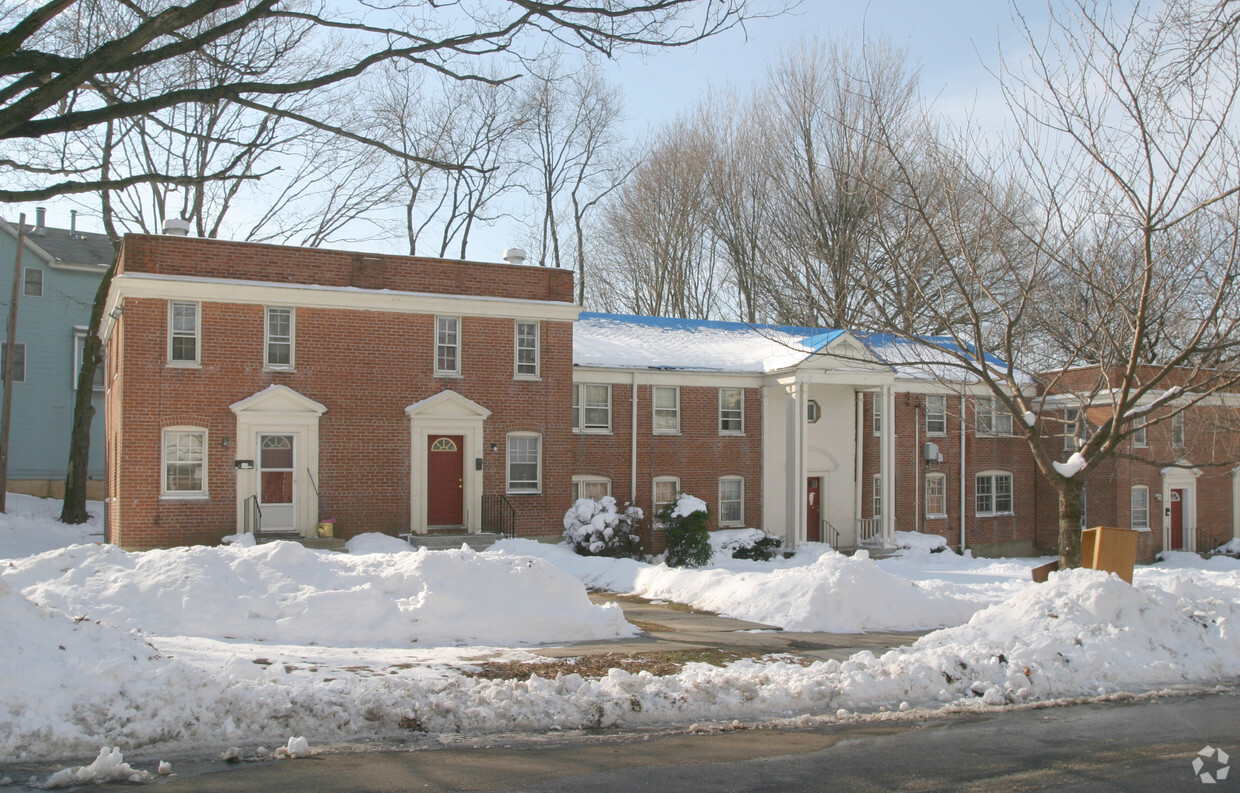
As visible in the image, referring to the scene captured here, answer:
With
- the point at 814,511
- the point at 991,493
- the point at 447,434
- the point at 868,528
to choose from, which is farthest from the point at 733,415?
the point at 991,493

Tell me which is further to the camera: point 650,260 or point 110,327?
point 650,260

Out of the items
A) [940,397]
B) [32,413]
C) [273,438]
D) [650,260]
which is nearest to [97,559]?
[273,438]

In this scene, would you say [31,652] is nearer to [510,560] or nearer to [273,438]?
[510,560]

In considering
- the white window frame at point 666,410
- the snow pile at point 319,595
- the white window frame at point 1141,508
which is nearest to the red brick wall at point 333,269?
the white window frame at point 666,410

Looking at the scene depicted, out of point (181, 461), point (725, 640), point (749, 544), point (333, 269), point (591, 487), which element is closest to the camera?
point (725, 640)

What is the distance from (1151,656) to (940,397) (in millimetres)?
21044

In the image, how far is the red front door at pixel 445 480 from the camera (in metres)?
23.1

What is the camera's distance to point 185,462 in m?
20.8

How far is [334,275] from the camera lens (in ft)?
73.3

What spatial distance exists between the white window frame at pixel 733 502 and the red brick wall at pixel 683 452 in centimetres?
11

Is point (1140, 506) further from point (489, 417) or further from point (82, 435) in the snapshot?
point (82, 435)

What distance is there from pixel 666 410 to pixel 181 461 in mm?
12778

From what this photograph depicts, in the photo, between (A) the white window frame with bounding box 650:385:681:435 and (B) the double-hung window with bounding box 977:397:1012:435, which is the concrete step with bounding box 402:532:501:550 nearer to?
(A) the white window frame with bounding box 650:385:681:435

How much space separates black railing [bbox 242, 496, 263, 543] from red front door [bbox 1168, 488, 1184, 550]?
29125mm
